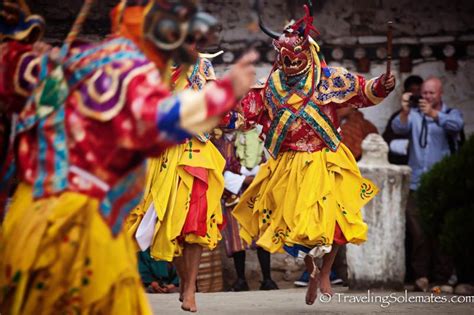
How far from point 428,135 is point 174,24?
24.1 ft

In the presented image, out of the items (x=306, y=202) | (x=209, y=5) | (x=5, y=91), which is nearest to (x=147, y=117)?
(x=5, y=91)

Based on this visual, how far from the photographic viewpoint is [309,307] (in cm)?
1008

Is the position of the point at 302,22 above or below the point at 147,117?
above

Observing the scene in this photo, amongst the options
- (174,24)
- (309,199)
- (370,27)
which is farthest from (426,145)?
(174,24)

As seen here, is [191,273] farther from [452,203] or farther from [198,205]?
[452,203]

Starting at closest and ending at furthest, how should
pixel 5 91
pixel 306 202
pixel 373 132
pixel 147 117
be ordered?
pixel 147 117, pixel 5 91, pixel 306 202, pixel 373 132

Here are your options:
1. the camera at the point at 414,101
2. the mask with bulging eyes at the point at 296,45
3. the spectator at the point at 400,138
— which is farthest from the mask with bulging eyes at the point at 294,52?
the spectator at the point at 400,138

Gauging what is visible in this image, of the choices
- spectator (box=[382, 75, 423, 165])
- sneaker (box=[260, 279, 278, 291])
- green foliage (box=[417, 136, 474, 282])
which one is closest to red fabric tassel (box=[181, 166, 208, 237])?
green foliage (box=[417, 136, 474, 282])

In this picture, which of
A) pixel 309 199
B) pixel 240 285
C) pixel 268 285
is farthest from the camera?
pixel 240 285

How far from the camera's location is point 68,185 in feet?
16.9

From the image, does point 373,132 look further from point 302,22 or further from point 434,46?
point 302,22

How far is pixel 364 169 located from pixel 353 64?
2324mm

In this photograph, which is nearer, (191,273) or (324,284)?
(191,273)

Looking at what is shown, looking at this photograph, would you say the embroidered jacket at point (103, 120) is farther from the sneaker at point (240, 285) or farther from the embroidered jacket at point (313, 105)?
the sneaker at point (240, 285)
